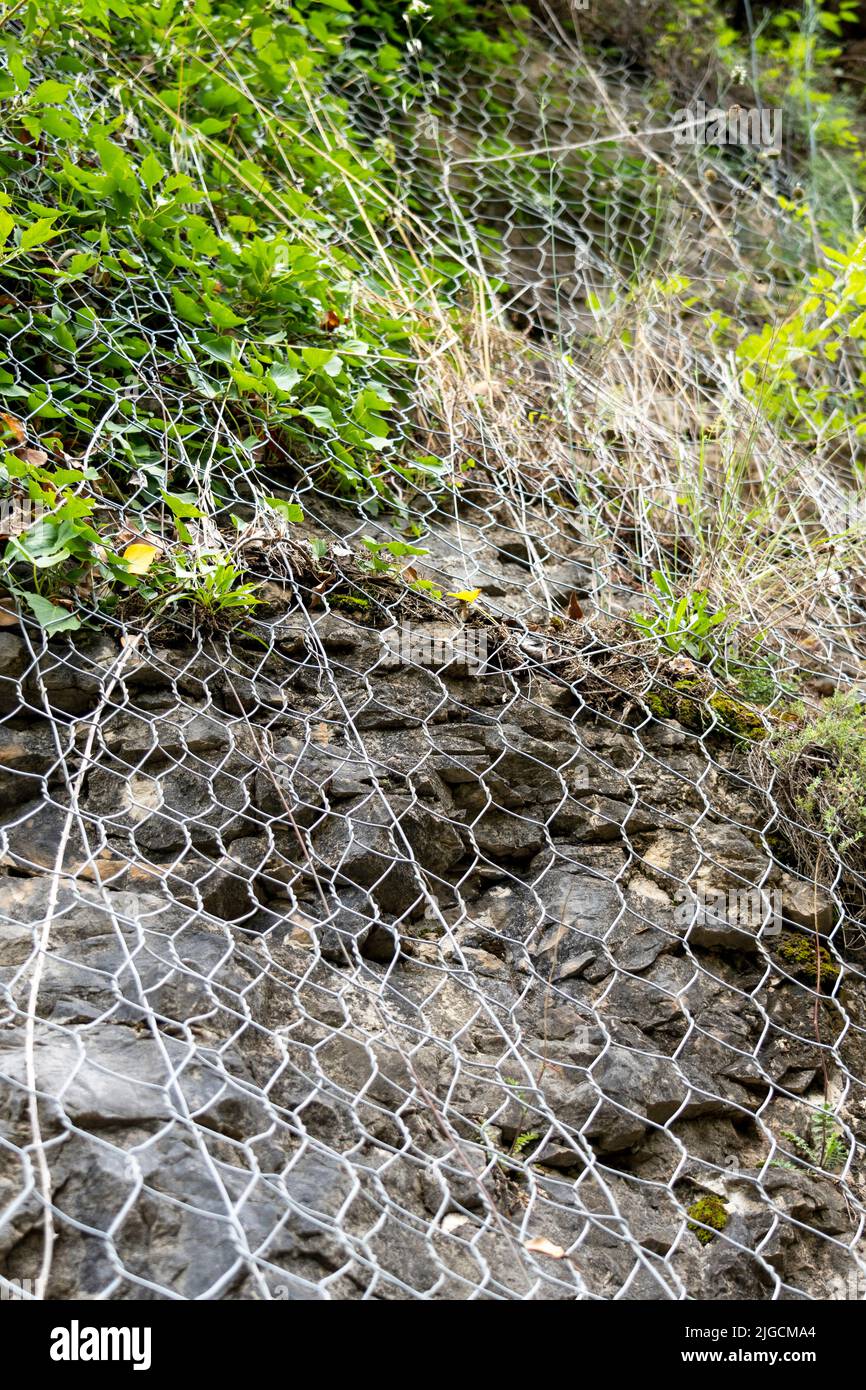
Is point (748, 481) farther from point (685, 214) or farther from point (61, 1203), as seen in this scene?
point (61, 1203)

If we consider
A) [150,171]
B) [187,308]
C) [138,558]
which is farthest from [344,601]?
[150,171]

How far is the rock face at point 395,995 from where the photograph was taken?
966mm

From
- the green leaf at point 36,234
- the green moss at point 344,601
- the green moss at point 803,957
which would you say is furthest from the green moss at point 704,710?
the green leaf at point 36,234

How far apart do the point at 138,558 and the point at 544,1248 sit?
38.6 inches

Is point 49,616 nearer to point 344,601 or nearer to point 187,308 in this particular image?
point 344,601

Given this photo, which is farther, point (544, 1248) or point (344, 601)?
point (344, 601)

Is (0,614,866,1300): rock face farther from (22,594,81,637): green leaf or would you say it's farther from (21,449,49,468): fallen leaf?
(21,449,49,468): fallen leaf

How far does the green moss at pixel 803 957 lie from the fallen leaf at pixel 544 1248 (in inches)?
21.4

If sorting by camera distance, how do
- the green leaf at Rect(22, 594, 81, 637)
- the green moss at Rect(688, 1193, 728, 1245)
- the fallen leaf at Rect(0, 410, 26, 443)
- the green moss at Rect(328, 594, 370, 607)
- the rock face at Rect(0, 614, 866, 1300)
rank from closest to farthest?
the rock face at Rect(0, 614, 866, 1300), the green moss at Rect(688, 1193, 728, 1245), the green leaf at Rect(22, 594, 81, 637), the fallen leaf at Rect(0, 410, 26, 443), the green moss at Rect(328, 594, 370, 607)

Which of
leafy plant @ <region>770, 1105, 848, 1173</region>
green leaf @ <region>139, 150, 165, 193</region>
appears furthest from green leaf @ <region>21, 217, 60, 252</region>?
leafy plant @ <region>770, 1105, 848, 1173</region>

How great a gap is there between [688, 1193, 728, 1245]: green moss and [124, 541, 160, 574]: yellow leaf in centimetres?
103

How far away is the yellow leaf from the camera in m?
1.46

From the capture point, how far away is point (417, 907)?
1408mm

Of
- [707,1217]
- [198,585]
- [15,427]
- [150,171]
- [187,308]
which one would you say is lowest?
[707,1217]
